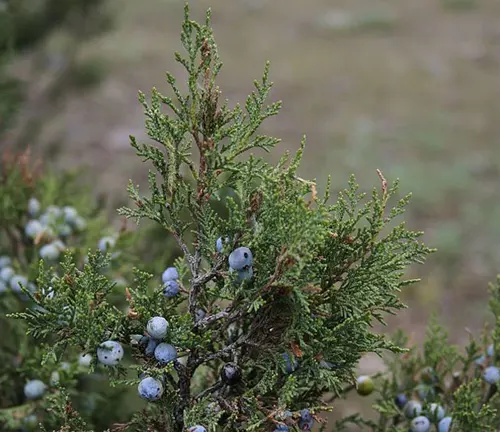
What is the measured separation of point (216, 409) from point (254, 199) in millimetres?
332

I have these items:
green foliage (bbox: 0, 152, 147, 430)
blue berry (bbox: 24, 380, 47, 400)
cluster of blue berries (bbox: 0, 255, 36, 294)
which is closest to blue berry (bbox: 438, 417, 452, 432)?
green foliage (bbox: 0, 152, 147, 430)

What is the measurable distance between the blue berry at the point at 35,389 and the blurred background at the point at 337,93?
1.39 metres

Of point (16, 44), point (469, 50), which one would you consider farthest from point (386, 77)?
point (16, 44)

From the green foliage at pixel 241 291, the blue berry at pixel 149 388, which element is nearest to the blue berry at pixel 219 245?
the green foliage at pixel 241 291

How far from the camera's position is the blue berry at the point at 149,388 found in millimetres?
1008

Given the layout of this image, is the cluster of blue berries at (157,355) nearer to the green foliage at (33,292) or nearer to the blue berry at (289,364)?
the blue berry at (289,364)

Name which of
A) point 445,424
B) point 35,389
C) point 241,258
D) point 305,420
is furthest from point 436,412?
point 35,389

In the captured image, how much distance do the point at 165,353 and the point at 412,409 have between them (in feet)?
1.95

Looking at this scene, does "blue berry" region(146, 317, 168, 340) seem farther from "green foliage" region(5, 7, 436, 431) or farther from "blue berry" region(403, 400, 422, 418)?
"blue berry" region(403, 400, 422, 418)

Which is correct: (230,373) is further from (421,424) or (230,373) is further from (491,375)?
(491,375)

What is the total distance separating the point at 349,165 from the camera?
559cm

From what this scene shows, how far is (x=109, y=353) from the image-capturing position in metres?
1.02

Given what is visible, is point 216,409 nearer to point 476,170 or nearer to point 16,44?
point 16,44

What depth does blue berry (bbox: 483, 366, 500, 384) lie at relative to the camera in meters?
1.34
